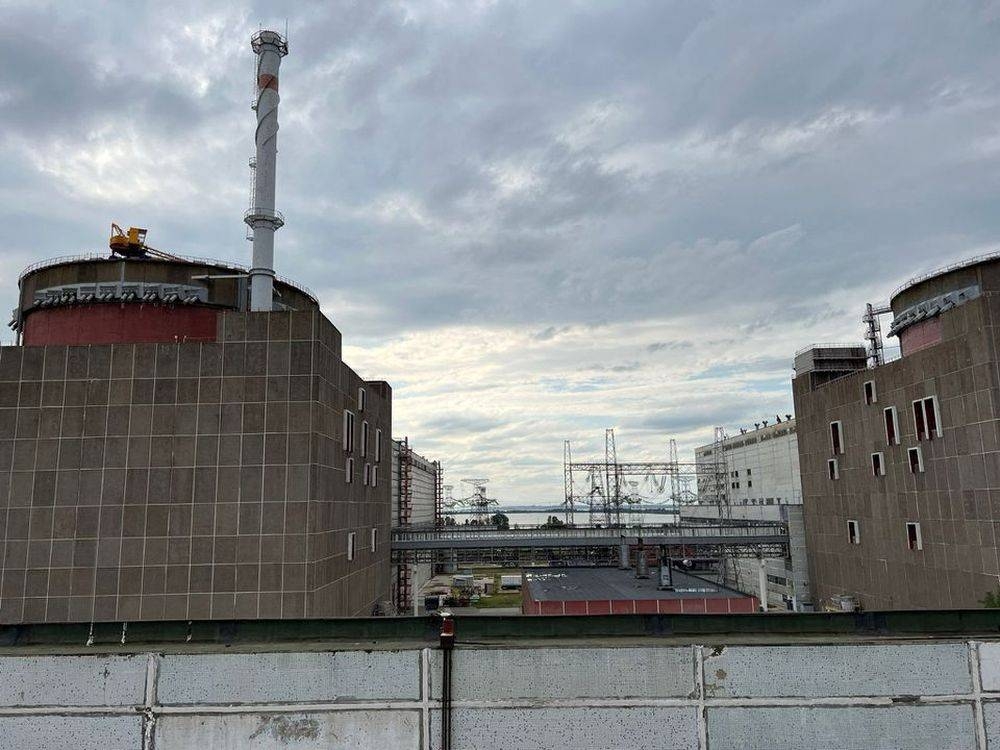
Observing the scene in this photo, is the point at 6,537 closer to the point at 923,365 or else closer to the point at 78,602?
the point at 78,602

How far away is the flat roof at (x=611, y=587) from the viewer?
160ft

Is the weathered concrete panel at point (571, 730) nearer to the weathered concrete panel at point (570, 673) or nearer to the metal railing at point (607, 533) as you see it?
the weathered concrete panel at point (570, 673)

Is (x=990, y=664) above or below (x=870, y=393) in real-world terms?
below

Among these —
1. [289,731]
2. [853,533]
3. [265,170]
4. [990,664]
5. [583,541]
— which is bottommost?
[289,731]

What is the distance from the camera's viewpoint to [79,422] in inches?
1307

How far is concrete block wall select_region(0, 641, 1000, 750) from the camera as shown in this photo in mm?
12000

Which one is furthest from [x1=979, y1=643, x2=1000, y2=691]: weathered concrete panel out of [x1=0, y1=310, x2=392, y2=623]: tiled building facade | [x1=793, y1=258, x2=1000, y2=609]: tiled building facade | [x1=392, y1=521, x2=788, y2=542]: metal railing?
[x1=392, y1=521, x2=788, y2=542]: metal railing

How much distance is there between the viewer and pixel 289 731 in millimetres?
12039

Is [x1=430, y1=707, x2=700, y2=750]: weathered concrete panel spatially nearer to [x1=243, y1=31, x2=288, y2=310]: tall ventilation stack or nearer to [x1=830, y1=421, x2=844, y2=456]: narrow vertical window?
[x1=243, y1=31, x2=288, y2=310]: tall ventilation stack

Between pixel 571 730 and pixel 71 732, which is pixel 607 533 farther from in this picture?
pixel 71 732

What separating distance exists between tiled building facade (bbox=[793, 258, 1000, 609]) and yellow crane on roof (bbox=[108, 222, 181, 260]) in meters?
47.3

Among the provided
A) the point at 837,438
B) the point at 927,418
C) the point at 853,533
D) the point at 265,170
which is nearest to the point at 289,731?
the point at 265,170

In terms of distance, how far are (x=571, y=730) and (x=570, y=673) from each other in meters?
0.98

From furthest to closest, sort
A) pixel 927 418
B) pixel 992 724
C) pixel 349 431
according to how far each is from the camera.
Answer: pixel 927 418 < pixel 349 431 < pixel 992 724
